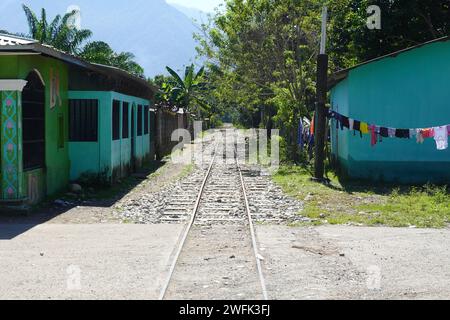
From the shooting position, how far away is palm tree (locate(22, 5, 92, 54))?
3259 cm

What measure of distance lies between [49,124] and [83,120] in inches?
88.7

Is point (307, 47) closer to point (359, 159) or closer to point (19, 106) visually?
point (359, 159)

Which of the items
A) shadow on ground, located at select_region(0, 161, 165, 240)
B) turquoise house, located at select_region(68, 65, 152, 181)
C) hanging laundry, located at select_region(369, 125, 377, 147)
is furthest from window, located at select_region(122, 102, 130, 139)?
hanging laundry, located at select_region(369, 125, 377, 147)

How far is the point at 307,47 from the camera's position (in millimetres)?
23938

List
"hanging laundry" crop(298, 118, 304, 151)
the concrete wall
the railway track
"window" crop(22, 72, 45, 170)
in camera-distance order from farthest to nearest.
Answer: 1. the concrete wall
2. "hanging laundry" crop(298, 118, 304, 151)
3. "window" crop(22, 72, 45, 170)
4. the railway track

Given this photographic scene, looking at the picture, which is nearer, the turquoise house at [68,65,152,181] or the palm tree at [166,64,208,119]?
the turquoise house at [68,65,152,181]

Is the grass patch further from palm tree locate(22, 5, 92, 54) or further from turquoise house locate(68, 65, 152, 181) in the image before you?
palm tree locate(22, 5, 92, 54)

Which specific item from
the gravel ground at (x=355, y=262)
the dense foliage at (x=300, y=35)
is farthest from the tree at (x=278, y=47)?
the gravel ground at (x=355, y=262)

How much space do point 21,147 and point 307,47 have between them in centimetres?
1465

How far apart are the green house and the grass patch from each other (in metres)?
5.41

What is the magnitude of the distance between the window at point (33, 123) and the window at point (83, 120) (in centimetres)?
250

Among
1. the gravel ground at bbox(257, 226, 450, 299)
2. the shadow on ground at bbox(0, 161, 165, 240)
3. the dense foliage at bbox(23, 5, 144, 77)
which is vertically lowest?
the gravel ground at bbox(257, 226, 450, 299)
